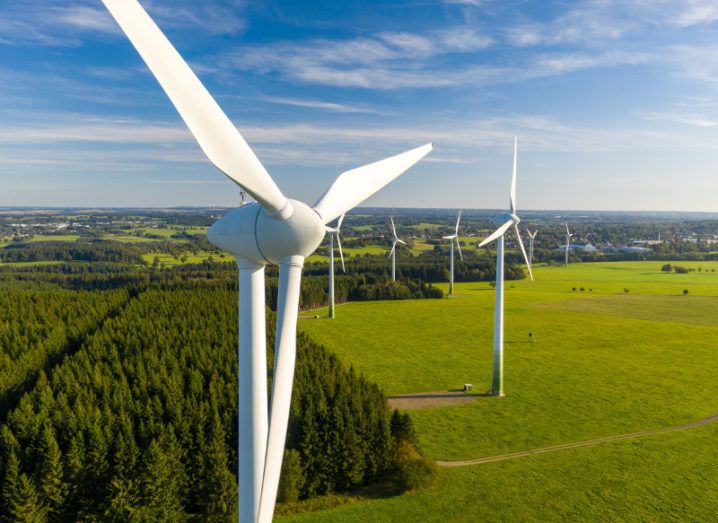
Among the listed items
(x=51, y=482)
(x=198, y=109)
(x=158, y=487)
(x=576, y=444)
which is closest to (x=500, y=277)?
(x=576, y=444)

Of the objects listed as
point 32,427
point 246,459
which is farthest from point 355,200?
point 32,427

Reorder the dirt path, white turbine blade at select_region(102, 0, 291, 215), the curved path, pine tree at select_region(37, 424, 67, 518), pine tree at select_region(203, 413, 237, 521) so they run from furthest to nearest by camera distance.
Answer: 1. the dirt path
2. the curved path
3. pine tree at select_region(203, 413, 237, 521)
4. pine tree at select_region(37, 424, 67, 518)
5. white turbine blade at select_region(102, 0, 291, 215)

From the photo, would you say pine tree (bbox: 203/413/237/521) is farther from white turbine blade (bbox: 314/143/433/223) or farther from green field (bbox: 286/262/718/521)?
white turbine blade (bbox: 314/143/433/223)

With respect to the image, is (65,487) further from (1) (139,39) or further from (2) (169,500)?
(1) (139,39)

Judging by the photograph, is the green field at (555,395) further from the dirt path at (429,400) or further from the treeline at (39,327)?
the treeline at (39,327)

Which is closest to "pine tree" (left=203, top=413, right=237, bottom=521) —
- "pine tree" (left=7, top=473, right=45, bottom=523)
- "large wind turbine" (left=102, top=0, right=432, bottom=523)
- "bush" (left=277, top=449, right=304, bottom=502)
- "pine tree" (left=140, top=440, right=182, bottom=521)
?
"pine tree" (left=140, top=440, right=182, bottom=521)

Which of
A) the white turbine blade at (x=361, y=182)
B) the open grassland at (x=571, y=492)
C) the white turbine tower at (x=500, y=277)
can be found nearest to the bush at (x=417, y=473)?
the open grassland at (x=571, y=492)

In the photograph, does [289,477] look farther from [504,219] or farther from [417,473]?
[504,219]
